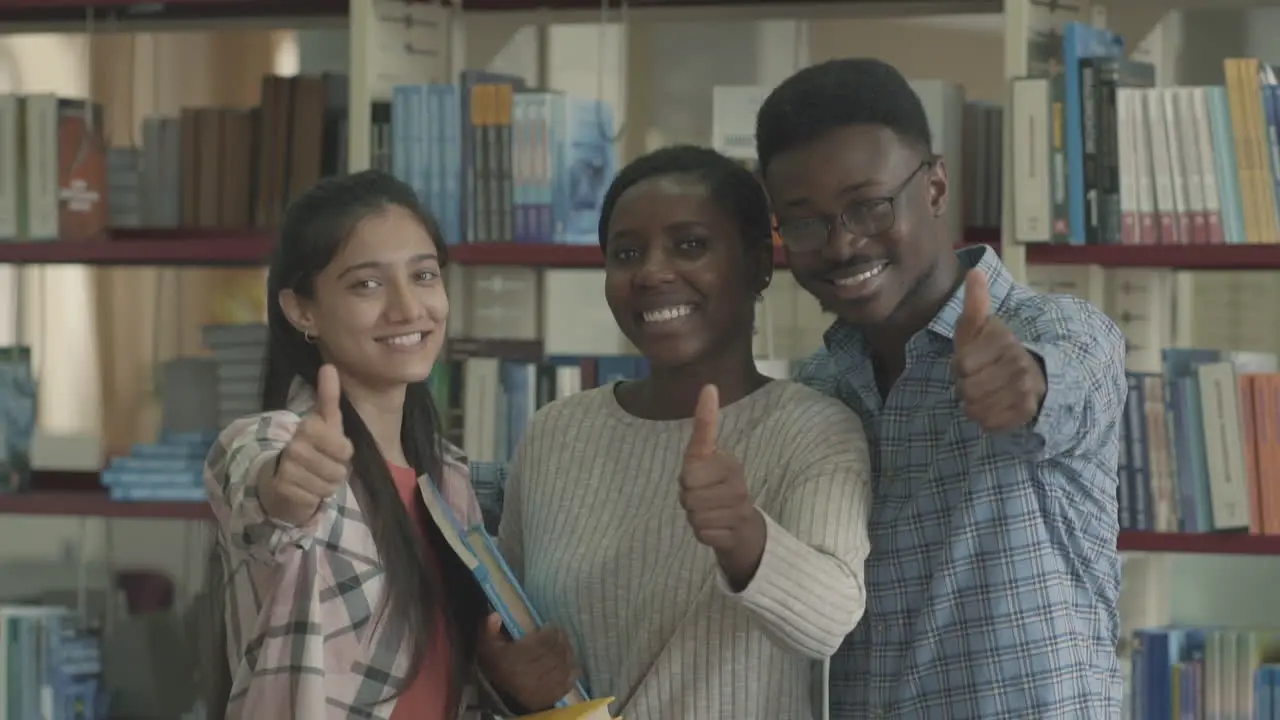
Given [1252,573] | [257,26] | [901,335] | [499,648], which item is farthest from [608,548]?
Answer: [257,26]

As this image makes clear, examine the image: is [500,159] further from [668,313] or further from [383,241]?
[668,313]

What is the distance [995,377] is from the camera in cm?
162

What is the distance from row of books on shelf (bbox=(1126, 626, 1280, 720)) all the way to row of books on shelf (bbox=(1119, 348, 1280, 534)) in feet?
0.68

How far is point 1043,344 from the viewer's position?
1709mm

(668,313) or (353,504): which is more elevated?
(668,313)

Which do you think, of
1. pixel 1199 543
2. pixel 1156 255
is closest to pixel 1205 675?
pixel 1199 543

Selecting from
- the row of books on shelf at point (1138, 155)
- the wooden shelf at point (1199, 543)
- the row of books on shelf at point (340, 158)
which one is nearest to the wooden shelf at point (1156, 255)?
the row of books on shelf at point (1138, 155)

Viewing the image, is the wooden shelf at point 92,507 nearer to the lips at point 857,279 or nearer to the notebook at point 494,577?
the notebook at point 494,577

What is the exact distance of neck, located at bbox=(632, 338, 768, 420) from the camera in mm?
1890

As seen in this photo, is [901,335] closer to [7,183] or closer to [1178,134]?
[1178,134]

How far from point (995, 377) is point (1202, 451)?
1.60 metres

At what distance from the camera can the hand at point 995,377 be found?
5.31 ft

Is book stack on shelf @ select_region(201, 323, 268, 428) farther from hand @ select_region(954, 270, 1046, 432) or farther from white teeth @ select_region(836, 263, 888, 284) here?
hand @ select_region(954, 270, 1046, 432)

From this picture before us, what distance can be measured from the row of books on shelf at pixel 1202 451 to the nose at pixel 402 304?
1.57 meters
